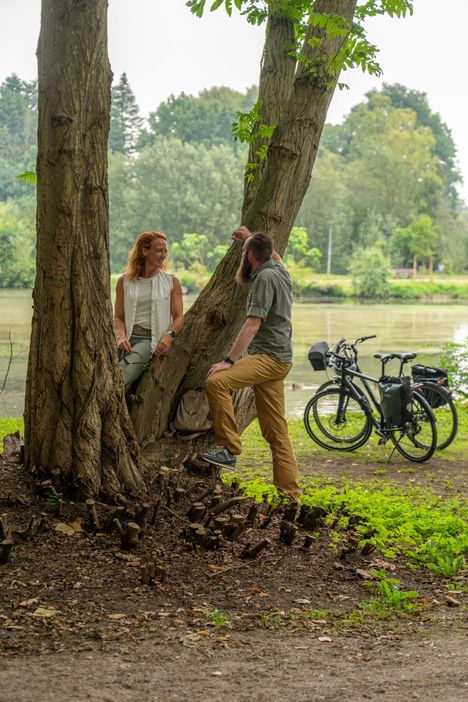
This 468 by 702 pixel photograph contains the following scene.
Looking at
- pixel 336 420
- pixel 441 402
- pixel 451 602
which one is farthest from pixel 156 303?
→ pixel 441 402

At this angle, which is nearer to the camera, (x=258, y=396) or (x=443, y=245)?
(x=258, y=396)

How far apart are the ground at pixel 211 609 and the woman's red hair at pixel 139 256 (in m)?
1.34

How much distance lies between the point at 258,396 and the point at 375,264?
5873 cm

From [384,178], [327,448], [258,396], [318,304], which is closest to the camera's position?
[258,396]

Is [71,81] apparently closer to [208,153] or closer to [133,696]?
[133,696]

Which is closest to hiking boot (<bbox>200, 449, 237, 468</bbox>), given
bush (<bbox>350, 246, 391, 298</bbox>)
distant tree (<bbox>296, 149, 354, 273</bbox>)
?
bush (<bbox>350, 246, 391, 298</bbox>)

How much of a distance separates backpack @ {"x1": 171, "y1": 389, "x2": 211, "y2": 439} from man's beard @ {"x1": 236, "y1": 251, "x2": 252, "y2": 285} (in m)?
0.84

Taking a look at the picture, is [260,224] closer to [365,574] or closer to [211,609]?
[365,574]

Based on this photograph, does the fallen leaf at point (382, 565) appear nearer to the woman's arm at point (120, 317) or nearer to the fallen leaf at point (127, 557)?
the fallen leaf at point (127, 557)

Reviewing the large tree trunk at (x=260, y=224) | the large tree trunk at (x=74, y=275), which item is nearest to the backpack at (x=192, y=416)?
the large tree trunk at (x=260, y=224)

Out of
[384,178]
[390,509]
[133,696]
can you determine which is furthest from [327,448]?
[384,178]

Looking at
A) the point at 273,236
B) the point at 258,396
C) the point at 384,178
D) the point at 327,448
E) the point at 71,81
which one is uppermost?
the point at 384,178

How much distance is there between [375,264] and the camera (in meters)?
64.1

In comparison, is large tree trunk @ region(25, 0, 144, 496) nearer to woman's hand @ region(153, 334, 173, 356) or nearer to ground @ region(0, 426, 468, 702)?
ground @ region(0, 426, 468, 702)
